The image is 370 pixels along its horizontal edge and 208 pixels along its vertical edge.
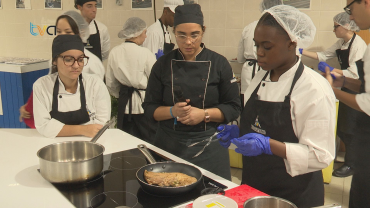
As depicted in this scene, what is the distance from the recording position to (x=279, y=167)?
1.67 meters

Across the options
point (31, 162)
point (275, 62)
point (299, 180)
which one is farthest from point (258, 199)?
point (31, 162)

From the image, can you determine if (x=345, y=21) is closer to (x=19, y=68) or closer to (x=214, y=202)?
(x=214, y=202)

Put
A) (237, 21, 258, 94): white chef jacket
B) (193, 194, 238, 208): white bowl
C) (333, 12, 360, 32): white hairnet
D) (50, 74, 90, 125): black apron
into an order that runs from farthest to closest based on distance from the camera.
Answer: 1. (237, 21, 258, 94): white chef jacket
2. (333, 12, 360, 32): white hairnet
3. (50, 74, 90, 125): black apron
4. (193, 194, 238, 208): white bowl

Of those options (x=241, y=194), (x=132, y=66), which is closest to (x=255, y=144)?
(x=241, y=194)

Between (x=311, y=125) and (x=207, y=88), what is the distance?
0.80 metres

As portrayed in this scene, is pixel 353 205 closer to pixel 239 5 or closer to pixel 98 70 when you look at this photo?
pixel 98 70

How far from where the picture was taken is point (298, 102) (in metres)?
1.54

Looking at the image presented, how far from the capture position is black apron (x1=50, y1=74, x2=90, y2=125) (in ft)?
7.43

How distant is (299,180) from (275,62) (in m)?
0.55

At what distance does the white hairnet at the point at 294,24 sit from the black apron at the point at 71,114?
1310 millimetres

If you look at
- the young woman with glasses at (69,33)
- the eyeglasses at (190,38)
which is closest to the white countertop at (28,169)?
the young woman with glasses at (69,33)

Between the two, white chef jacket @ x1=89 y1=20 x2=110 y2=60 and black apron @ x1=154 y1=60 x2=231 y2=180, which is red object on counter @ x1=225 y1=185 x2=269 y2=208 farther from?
white chef jacket @ x1=89 y1=20 x2=110 y2=60

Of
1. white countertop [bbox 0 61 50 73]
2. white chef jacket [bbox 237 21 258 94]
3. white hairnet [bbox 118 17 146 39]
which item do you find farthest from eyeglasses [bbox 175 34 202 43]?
white countertop [bbox 0 61 50 73]

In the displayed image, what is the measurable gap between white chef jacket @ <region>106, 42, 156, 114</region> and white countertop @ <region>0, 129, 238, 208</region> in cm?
146
